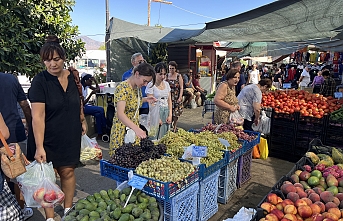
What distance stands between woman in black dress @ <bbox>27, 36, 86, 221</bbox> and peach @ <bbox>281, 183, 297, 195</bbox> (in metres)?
2.06

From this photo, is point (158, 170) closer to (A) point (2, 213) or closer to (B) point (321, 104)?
(A) point (2, 213)

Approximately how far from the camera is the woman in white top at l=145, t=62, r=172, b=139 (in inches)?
181

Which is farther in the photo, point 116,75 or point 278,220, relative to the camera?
point 116,75

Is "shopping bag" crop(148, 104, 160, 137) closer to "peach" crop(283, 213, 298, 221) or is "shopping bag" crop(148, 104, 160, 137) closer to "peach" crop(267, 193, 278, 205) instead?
"peach" crop(267, 193, 278, 205)

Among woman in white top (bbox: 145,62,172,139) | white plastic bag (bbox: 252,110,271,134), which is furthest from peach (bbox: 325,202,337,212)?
white plastic bag (bbox: 252,110,271,134)

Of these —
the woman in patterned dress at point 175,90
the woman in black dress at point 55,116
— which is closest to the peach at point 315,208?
the woman in black dress at point 55,116

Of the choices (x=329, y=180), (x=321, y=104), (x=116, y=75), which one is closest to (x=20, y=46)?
(x=329, y=180)

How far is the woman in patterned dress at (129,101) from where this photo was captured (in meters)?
2.96

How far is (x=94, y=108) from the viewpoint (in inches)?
251

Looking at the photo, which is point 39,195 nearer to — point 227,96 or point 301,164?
point 301,164

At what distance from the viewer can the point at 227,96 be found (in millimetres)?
4363

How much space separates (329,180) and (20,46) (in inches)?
177

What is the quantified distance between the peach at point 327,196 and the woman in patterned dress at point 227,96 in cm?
213

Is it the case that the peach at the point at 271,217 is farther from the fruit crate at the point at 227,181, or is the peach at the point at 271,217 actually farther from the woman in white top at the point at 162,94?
the woman in white top at the point at 162,94
